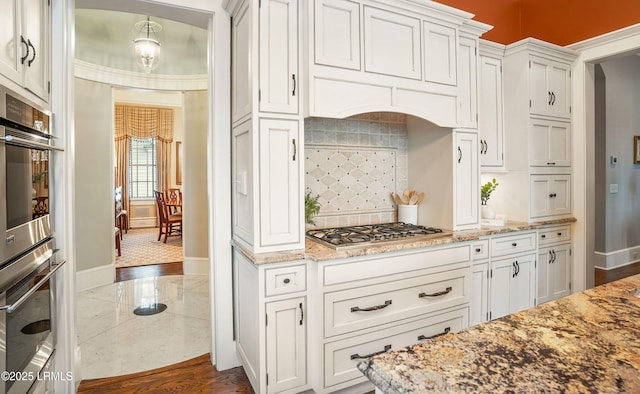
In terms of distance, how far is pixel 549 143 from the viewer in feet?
10.7

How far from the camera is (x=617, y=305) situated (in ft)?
3.30

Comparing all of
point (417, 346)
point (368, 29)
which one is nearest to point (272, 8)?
point (368, 29)

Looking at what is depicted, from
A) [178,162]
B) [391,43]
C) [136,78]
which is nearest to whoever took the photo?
[391,43]

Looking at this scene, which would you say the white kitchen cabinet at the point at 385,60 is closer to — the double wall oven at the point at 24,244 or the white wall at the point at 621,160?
the double wall oven at the point at 24,244

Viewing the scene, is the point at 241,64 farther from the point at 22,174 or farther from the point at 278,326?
the point at 278,326

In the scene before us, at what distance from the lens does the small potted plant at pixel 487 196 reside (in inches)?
119

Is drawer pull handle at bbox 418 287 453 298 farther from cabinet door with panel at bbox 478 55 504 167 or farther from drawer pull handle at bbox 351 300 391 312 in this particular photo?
cabinet door with panel at bbox 478 55 504 167

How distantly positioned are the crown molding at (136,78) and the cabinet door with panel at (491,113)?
11.7 ft

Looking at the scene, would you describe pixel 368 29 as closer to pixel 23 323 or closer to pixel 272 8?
pixel 272 8

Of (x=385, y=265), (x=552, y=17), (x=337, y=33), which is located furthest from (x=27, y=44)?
(x=552, y=17)

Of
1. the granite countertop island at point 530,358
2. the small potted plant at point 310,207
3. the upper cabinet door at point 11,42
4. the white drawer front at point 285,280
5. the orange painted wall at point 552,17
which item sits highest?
the orange painted wall at point 552,17

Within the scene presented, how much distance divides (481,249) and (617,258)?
3.83m

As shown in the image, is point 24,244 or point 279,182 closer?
point 24,244

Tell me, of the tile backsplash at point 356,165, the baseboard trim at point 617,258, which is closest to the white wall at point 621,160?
the baseboard trim at point 617,258
